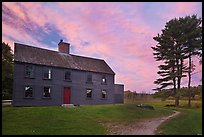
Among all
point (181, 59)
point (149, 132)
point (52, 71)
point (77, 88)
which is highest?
point (181, 59)

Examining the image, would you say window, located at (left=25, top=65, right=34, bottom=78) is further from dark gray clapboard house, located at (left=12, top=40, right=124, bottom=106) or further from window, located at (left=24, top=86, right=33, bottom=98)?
window, located at (left=24, top=86, right=33, bottom=98)

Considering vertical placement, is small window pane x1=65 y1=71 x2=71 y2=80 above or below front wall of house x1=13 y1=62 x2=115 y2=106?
above

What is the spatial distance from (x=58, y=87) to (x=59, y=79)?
1112 millimetres

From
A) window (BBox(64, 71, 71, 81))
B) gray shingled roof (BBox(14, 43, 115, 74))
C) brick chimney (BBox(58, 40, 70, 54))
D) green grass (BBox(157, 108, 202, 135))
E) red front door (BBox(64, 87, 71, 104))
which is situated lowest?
green grass (BBox(157, 108, 202, 135))

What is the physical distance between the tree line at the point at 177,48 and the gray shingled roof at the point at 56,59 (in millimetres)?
9964

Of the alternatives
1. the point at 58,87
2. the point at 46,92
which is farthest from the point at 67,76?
the point at 46,92

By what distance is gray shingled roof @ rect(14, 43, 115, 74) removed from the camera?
32.2 m

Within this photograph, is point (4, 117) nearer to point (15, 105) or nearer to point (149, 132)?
point (15, 105)

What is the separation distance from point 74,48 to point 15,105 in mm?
14326

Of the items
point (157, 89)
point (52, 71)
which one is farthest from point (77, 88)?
point (157, 89)

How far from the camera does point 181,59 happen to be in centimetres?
4206

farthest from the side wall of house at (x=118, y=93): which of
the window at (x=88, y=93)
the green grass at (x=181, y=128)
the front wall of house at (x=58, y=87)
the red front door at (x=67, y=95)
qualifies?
the green grass at (x=181, y=128)

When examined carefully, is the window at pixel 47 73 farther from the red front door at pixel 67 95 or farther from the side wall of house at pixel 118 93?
the side wall of house at pixel 118 93

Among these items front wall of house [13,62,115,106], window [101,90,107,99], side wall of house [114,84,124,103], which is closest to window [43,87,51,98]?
front wall of house [13,62,115,106]
